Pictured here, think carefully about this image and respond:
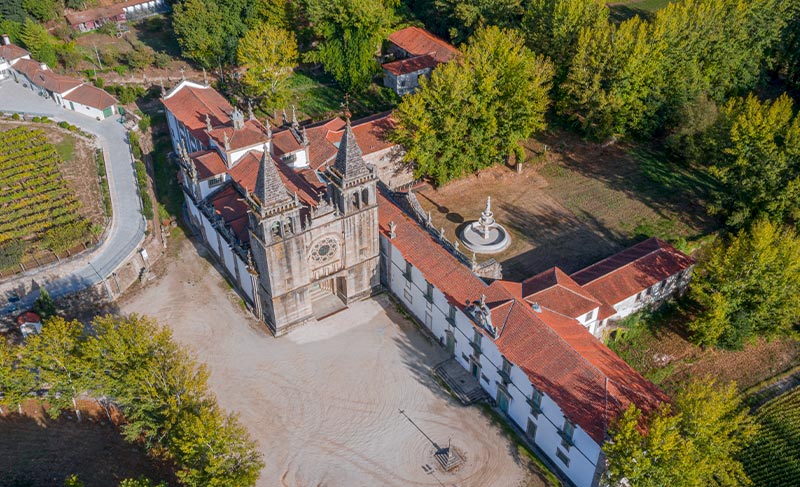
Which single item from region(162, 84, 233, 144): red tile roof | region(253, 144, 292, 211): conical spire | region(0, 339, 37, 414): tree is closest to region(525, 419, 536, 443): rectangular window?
region(253, 144, 292, 211): conical spire

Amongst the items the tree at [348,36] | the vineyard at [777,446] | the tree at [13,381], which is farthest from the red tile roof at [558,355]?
the tree at [348,36]

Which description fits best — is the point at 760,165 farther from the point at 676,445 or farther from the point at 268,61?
the point at 268,61

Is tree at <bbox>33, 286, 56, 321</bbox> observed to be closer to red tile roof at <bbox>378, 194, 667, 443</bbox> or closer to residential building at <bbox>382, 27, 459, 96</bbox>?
red tile roof at <bbox>378, 194, 667, 443</bbox>

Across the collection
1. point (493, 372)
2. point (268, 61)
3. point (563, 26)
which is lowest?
point (493, 372)

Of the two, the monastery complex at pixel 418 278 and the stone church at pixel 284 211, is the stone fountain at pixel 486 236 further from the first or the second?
the stone church at pixel 284 211

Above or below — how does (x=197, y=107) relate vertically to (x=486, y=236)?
above

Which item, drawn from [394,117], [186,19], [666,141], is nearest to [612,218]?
[666,141]

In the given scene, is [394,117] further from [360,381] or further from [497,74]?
[360,381]

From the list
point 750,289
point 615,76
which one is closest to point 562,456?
point 750,289
